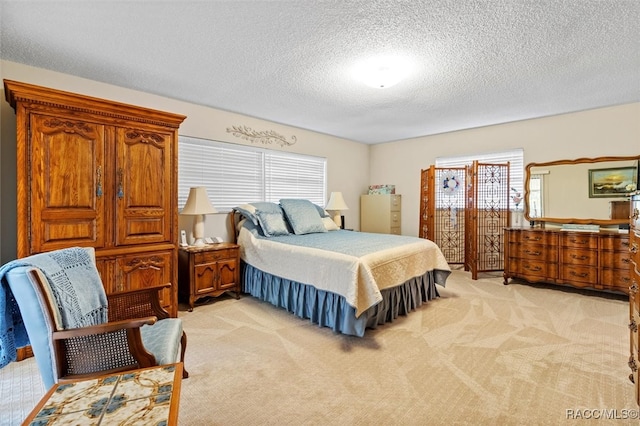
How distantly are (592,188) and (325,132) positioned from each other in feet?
13.2

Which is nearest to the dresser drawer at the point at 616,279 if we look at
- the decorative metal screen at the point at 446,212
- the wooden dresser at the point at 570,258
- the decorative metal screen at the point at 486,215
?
the wooden dresser at the point at 570,258

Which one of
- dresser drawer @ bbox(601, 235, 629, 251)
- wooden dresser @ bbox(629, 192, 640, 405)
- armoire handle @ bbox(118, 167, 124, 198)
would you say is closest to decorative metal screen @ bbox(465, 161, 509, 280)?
dresser drawer @ bbox(601, 235, 629, 251)

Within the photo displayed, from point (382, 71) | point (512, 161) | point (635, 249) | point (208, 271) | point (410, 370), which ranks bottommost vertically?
point (410, 370)

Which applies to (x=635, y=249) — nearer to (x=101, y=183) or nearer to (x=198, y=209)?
(x=198, y=209)

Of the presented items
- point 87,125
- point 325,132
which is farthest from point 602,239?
point 87,125

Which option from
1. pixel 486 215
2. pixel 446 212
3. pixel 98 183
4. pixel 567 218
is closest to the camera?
pixel 98 183

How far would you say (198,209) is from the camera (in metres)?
3.52

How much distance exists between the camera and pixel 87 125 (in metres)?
2.56

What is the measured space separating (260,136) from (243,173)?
65cm

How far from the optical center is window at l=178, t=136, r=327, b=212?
12.8 feet

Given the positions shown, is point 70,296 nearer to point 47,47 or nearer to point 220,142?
point 47,47

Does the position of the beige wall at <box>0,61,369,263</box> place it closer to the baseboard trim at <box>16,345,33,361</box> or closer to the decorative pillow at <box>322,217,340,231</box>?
the baseboard trim at <box>16,345,33,361</box>

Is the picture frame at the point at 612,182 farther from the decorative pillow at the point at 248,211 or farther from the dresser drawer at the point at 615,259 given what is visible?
the decorative pillow at the point at 248,211

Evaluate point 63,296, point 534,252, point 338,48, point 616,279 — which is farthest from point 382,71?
point 616,279
